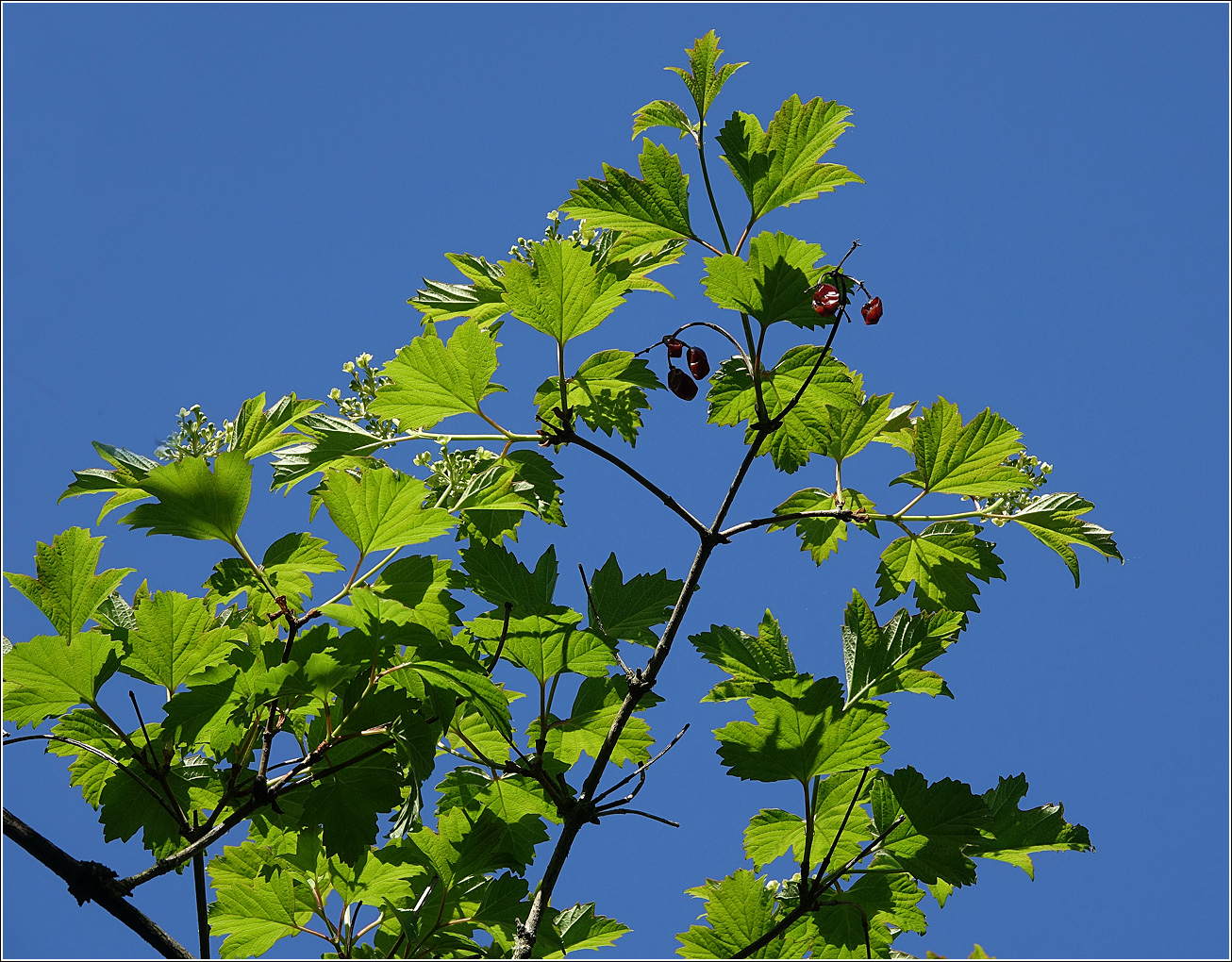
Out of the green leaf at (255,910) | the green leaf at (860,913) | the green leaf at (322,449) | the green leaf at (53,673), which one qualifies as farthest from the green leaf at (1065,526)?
the green leaf at (53,673)

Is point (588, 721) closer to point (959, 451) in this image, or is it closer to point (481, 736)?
point (481, 736)

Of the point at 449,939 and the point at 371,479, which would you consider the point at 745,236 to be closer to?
the point at 371,479

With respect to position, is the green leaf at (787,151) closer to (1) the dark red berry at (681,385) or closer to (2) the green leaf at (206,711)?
(1) the dark red berry at (681,385)

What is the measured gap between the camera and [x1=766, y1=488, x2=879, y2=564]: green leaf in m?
2.54

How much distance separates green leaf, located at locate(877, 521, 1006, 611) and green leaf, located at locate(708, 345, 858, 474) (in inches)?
14.9

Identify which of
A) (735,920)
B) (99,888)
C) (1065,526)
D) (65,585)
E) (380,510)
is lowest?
(99,888)

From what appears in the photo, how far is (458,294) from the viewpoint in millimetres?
2754

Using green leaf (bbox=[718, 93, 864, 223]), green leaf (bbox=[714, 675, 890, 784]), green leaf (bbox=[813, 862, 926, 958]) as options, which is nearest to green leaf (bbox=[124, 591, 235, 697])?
green leaf (bbox=[714, 675, 890, 784])

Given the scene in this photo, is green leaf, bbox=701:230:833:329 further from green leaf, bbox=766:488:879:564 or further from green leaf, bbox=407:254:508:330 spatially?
green leaf, bbox=407:254:508:330

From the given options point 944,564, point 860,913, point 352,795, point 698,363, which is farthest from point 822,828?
point 698,363

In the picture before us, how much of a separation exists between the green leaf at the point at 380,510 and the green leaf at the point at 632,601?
2.16 ft

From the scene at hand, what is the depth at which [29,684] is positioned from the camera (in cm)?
200

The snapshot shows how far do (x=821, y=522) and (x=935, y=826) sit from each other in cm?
87

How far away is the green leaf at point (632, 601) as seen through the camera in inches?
98.7
